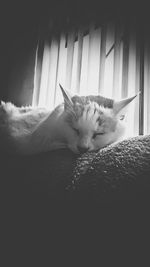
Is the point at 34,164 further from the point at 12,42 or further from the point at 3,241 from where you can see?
the point at 12,42

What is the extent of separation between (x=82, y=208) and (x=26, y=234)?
0.66 feet

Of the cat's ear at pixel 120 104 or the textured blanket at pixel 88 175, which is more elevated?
the cat's ear at pixel 120 104

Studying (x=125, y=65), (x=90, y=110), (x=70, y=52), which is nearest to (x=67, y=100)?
(x=90, y=110)

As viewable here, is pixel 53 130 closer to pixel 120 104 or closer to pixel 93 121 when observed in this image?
pixel 93 121

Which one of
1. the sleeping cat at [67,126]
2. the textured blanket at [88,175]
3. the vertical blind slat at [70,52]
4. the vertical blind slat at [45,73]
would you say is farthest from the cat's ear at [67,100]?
the vertical blind slat at [45,73]

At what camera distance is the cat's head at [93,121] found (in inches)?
41.3

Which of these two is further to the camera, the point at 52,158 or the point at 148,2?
the point at 148,2

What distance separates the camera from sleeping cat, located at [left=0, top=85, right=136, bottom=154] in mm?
982

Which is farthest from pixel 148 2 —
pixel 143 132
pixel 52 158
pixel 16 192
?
pixel 16 192

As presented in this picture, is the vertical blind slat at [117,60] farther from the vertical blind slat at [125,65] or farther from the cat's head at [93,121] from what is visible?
the cat's head at [93,121]

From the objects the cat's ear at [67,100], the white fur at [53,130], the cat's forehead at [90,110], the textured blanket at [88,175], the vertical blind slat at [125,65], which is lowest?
the textured blanket at [88,175]

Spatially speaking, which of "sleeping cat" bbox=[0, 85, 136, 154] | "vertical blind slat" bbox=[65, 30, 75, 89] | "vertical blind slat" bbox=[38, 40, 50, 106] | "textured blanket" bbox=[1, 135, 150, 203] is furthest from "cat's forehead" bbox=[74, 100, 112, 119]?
"vertical blind slat" bbox=[38, 40, 50, 106]

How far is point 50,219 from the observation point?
0.60 m

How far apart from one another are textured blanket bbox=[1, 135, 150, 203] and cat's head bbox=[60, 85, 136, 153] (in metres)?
0.27
